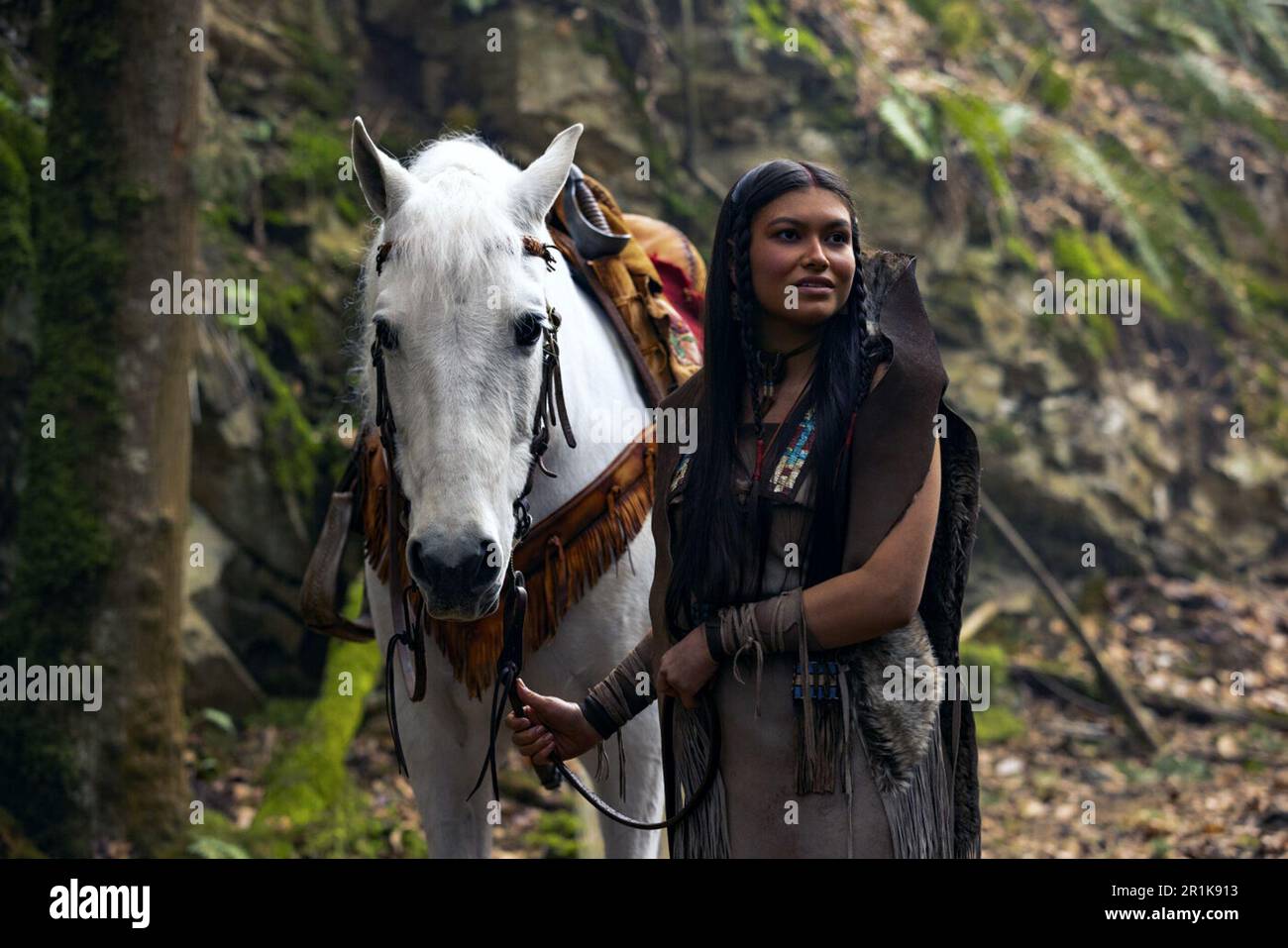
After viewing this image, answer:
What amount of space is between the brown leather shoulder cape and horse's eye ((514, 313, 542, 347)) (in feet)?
1.35

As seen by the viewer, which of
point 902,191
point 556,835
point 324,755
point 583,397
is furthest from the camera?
point 902,191

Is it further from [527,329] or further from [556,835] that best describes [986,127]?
[527,329]

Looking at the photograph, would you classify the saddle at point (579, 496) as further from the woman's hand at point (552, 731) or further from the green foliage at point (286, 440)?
the green foliage at point (286, 440)

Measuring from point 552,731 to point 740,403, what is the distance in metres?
0.84

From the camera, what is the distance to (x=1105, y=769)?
22.5ft

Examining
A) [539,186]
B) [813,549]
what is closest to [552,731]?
[813,549]

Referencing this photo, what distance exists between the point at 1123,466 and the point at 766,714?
721 cm

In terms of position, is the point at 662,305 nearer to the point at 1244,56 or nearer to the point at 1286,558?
the point at 1286,558

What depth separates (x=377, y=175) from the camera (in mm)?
2852

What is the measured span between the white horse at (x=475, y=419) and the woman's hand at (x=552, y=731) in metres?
0.25

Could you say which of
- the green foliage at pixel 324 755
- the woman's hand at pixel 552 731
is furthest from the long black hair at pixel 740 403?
the green foliage at pixel 324 755

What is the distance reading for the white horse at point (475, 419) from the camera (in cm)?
253

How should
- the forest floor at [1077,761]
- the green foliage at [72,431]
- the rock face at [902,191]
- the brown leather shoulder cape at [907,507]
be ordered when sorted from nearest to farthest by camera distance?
the brown leather shoulder cape at [907,507] < the green foliage at [72,431] < the forest floor at [1077,761] < the rock face at [902,191]
